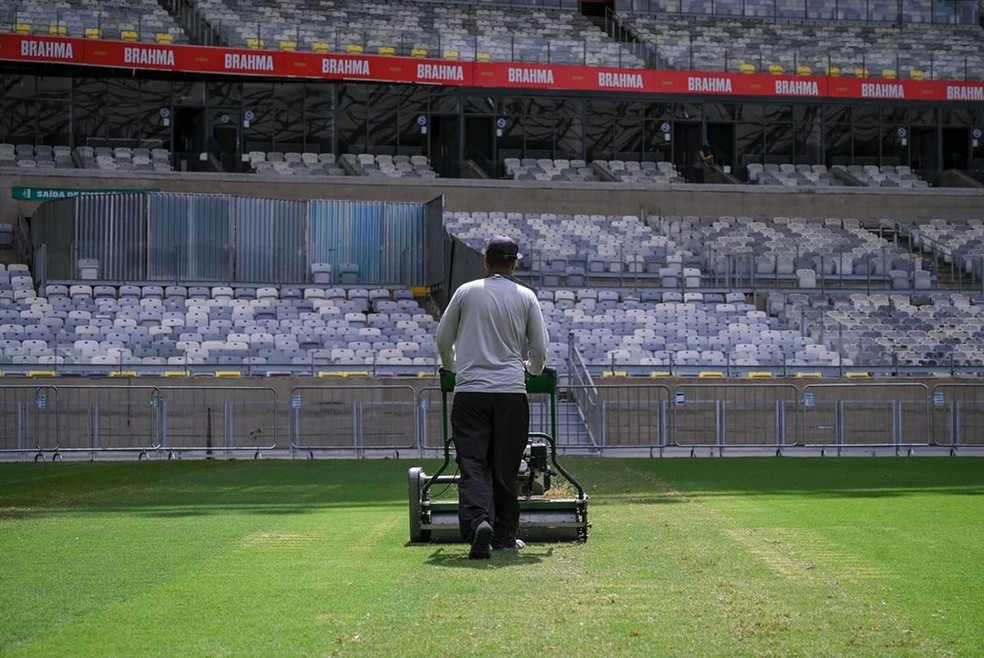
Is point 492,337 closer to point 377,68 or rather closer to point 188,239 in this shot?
point 188,239

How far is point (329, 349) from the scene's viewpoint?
3045 centimetres

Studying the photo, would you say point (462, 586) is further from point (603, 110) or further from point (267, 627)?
point (603, 110)

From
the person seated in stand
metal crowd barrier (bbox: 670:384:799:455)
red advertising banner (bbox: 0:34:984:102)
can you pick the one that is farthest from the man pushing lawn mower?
the person seated in stand

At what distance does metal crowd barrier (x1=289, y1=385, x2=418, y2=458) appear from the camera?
83.5 feet

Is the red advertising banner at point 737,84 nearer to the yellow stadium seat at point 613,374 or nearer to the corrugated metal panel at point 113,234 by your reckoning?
the corrugated metal panel at point 113,234

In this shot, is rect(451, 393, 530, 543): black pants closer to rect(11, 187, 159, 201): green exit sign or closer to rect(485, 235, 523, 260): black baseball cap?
rect(485, 235, 523, 260): black baseball cap

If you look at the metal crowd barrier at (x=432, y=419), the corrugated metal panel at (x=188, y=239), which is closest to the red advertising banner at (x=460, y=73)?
the corrugated metal panel at (x=188, y=239)

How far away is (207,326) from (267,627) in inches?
1016

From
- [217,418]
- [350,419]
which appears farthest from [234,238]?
[350,419]

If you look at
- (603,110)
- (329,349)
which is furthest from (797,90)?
(329,349)

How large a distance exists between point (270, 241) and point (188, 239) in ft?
6.84

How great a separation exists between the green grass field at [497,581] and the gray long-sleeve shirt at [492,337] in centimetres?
112

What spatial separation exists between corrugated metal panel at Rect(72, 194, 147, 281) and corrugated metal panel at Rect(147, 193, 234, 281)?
0.27m

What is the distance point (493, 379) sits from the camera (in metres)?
9.04
